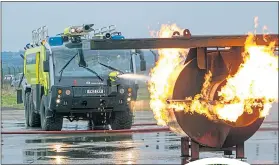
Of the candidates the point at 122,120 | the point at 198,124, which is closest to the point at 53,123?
the point at 122,120

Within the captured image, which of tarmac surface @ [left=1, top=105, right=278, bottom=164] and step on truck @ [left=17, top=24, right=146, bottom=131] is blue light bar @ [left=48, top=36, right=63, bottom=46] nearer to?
step on truck @ [left=17, top=24, right=146, bottom=131]

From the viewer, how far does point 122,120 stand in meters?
23.4

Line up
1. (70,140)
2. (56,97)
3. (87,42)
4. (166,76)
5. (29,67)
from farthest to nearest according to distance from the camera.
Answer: (29,67) → (56,97) → (70,140) → (166,76) → (87,42)

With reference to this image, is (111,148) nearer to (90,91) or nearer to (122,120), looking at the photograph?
(90,91)

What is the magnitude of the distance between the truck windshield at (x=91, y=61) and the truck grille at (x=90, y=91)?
15.0 inches

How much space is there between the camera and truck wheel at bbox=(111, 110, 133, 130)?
23359mm

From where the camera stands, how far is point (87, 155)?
15.4m

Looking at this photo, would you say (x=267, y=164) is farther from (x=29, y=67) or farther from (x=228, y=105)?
(x=29, y=67)

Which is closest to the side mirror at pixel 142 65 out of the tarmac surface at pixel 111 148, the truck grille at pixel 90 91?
the truck grille at pixel 90 91

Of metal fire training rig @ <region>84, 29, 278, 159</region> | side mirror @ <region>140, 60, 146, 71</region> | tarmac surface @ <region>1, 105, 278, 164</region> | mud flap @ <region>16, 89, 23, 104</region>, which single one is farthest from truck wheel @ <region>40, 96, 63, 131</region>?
metal fire training rig @ <region>84, 29, 278, 159</region>

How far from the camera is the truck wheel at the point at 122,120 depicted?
23359mm

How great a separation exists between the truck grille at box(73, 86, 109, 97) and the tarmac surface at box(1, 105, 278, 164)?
166 centimetres

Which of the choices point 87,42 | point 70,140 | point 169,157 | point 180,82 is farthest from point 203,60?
point 70,140

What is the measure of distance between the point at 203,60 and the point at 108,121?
469 inches
